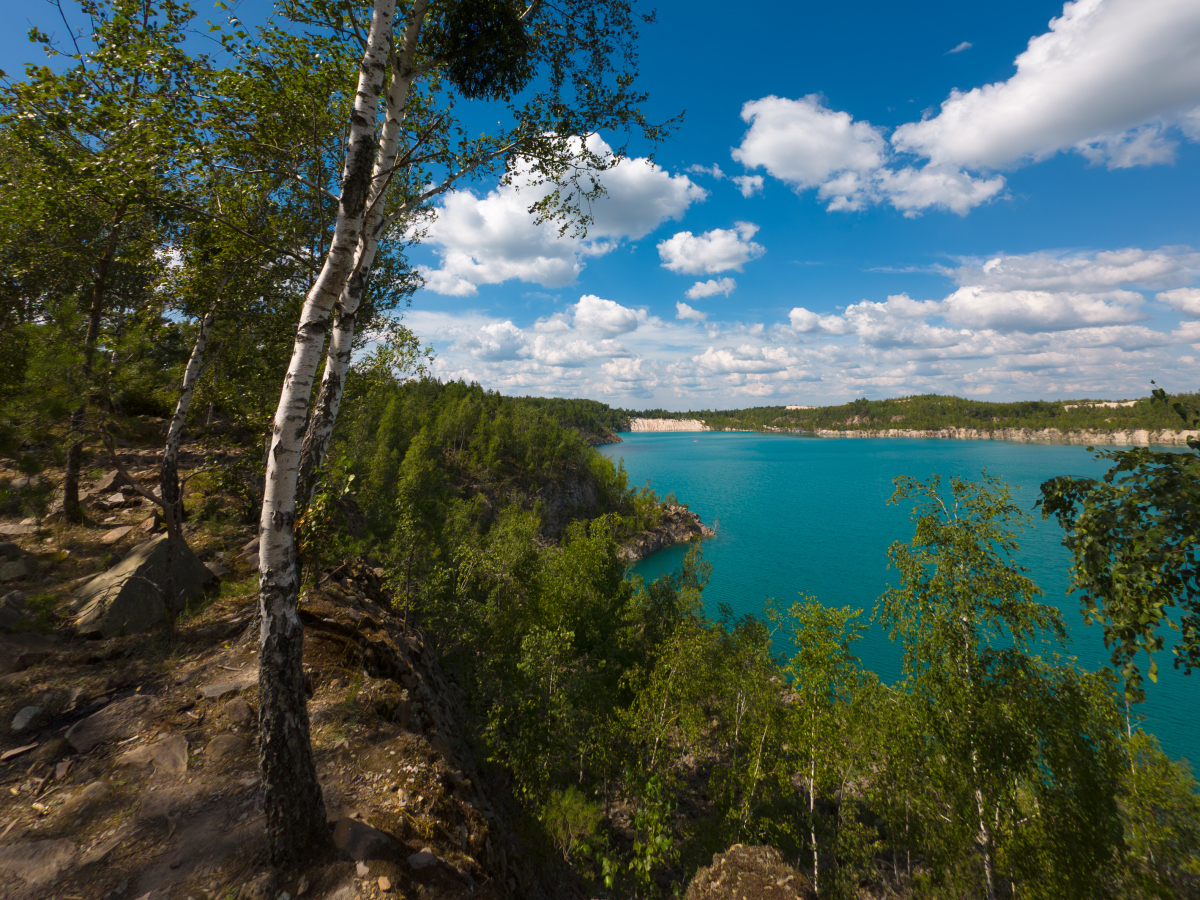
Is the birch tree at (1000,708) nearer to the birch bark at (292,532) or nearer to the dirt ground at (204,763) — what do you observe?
the dirt ground at (204,763)

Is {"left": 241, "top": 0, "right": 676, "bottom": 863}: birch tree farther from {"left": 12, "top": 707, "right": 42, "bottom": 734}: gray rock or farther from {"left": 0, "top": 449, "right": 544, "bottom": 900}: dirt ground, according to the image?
{"left": 12, "top": 707, "right": 42, "bottom": 734}: gray rock

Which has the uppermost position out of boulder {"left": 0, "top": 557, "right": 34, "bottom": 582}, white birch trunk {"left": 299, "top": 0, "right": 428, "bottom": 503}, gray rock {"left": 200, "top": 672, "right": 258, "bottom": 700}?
white birch trunk {"left": 299, "top": 0, "right": 428, "bottom": 503}

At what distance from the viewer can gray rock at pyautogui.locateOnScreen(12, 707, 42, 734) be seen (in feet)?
21.1

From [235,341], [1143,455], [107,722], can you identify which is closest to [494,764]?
[107,722]

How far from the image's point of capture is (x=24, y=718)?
257 inches

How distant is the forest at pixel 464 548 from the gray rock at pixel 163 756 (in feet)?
6.15

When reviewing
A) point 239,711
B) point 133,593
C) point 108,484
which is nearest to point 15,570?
point 133,593

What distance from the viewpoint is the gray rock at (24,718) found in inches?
253

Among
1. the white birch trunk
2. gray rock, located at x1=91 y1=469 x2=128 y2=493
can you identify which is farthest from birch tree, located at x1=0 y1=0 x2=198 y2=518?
gray rock, located at x1=91 y1=469 x2=128 y2=493

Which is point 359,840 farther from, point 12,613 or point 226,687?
point 12,613

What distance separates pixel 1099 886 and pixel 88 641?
20.7 m

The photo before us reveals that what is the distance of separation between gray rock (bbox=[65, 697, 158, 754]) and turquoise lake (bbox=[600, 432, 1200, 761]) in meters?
14.4

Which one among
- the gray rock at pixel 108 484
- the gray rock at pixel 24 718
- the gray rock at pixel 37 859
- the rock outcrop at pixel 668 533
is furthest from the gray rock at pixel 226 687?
the rock outcrop at pixel 668 533

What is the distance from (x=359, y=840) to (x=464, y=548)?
13.4 meters
